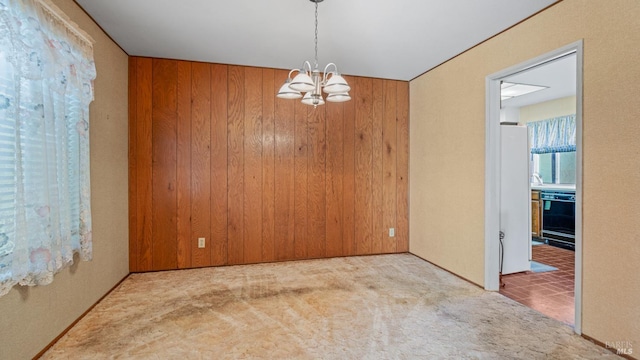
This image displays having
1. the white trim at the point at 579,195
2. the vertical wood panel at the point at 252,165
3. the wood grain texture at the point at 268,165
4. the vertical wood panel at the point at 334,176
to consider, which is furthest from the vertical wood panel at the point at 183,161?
the white trim at the point at 579,195

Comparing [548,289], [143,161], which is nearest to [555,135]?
[548,289]

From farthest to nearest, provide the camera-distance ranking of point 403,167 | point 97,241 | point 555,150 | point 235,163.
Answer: point 555,150 → point 403,167 → point 235,163 → point 97,241

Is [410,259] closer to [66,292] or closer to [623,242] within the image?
[623,242]

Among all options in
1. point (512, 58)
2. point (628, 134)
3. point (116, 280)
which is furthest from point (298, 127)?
point (628, 134)

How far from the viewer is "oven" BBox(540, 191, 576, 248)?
16.0 ft

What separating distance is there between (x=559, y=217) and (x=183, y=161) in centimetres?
607

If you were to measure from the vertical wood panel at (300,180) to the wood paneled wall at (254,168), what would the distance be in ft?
0.05

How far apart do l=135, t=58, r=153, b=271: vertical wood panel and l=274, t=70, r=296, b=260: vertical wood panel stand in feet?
5.02

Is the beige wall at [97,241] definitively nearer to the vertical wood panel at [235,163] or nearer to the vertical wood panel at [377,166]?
the vertical wood panel at [235,163]

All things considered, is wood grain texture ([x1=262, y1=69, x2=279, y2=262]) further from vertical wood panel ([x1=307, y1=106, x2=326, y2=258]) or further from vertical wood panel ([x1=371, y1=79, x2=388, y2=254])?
vertical wood panel ([x1=371, y1=79, x2=388, y2=254])

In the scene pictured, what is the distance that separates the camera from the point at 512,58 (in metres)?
2.76

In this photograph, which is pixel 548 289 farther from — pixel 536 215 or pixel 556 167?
pixel 556 167

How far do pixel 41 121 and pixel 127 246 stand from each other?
82.3 inches

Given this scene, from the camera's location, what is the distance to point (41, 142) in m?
1.79
